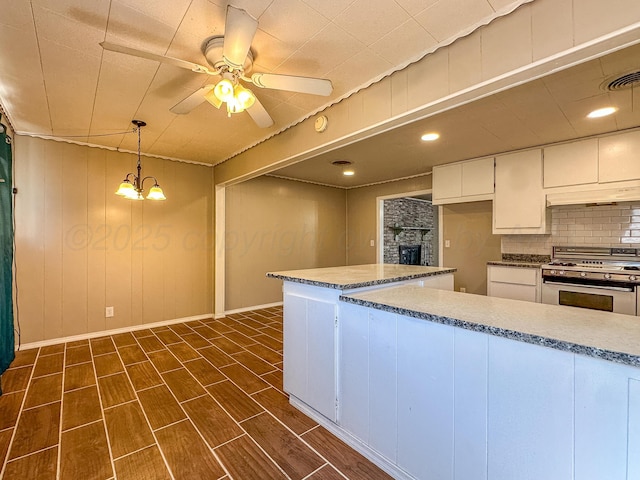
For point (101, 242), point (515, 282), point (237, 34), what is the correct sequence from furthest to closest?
point (101, 242), point (515, 282), point (237, 34)

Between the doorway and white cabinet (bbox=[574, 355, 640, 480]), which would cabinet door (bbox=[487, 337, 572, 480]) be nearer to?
white cabinet (bbox=[574, 355, 640, 480])

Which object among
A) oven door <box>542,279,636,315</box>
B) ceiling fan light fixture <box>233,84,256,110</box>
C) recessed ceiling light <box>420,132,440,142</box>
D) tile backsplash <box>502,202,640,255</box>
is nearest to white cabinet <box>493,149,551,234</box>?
tile backsplash <box>502,202,640,255</box>

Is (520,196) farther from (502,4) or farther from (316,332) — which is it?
(316,332)

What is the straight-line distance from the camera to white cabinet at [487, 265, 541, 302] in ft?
11.1

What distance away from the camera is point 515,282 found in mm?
3551

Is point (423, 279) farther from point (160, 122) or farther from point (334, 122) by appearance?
point (160, 122)

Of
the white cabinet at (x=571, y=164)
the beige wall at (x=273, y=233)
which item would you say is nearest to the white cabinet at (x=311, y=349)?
the beige wall at (x=273, y=233)

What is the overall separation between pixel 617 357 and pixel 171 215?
15.0ft

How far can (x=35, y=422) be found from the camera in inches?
78.4

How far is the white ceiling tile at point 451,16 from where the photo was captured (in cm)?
140

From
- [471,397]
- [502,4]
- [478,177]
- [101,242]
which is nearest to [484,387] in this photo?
[471,397]

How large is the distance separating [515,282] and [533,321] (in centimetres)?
282

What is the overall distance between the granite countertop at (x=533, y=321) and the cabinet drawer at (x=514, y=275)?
2367 millimetres

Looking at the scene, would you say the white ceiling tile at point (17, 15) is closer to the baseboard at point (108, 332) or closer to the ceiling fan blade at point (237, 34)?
the ceiling fan blade at point (237, 34)
